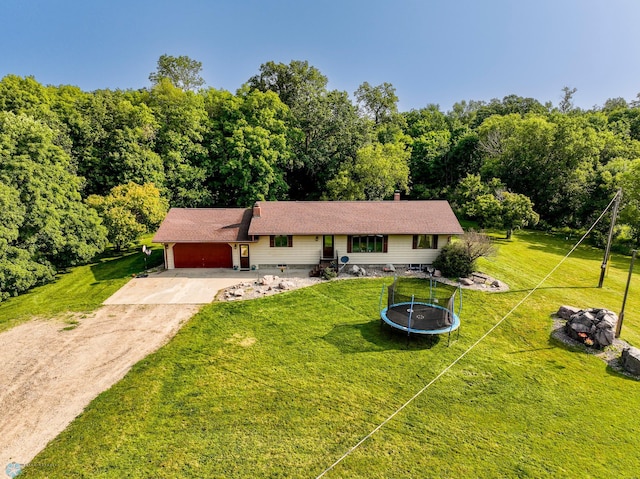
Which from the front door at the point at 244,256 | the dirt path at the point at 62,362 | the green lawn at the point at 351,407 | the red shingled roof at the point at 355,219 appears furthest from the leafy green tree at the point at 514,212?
the dirt path at the point at 62,362

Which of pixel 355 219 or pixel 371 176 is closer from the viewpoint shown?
pixel 355 219

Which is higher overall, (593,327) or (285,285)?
(593,327)

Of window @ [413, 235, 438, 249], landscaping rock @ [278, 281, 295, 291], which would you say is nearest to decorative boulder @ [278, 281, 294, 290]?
landscaping rock @ [278, 281, 295, 291]

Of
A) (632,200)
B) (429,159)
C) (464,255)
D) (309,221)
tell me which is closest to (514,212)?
(632,200)

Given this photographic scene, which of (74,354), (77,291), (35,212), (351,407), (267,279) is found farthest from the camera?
(267,279)

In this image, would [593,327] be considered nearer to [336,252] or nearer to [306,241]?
[336,252]

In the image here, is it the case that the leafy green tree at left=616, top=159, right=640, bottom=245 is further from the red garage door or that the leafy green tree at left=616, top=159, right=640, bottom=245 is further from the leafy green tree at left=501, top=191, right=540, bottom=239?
the red garage door

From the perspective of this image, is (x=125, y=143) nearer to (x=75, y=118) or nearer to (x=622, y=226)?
(x=75, y=118)

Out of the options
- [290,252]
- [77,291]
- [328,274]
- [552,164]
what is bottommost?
[77,291]
